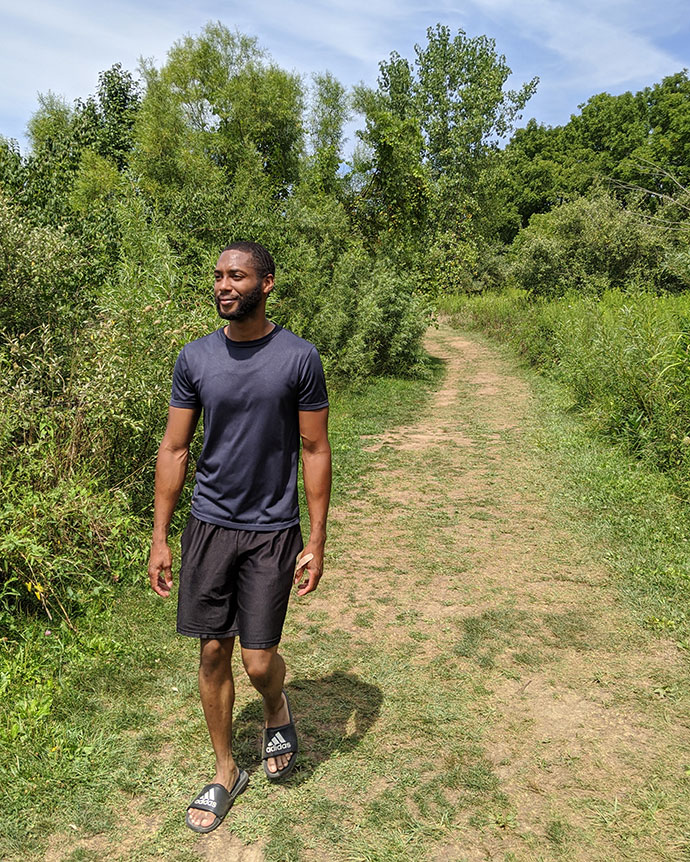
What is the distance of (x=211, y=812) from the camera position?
267 cm

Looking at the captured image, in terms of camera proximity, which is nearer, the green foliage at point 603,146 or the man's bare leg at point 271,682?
the man's bare leg at point 271,682

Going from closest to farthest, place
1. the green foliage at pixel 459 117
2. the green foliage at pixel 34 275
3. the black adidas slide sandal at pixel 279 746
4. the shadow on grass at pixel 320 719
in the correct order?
the black adidas slide sandal at pixel 279 746 → the shadow on grass at pixel 320 719 → the green foliage at pixel 34 275 → the green foliage at pixel 459 117

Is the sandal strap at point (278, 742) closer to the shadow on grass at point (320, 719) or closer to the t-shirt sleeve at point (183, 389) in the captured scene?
the shadow on grass at point (320, 719)

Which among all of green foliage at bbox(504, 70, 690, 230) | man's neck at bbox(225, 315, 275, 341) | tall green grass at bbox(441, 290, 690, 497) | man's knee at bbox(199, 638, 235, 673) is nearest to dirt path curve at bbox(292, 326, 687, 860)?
man's knee at bbox(199, 638, 235, 673)

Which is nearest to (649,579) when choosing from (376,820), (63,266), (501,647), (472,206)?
(501,647)

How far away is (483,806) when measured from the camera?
9.15ft

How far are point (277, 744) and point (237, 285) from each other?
196cm

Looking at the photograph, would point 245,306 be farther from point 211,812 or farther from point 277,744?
point 211,812

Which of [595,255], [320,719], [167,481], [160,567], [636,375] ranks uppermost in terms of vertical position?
[595,255]

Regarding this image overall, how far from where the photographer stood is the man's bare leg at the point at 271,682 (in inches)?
104

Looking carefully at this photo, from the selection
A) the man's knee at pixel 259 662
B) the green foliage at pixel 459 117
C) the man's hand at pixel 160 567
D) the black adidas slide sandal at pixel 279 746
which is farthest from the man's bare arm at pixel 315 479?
the green foliage at pixel 459 117

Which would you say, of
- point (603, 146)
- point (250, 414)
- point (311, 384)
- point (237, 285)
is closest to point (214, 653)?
point (250, 414)

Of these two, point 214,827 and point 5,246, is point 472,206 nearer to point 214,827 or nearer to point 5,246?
point 5,246

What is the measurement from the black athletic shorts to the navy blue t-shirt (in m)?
0.06
